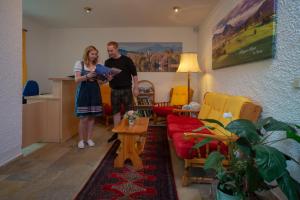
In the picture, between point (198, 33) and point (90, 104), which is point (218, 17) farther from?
point (90, 104)

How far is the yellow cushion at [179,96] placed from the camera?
491 centimetres

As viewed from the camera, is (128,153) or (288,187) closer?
(288,187)

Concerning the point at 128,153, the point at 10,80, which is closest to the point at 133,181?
the point at 128,153

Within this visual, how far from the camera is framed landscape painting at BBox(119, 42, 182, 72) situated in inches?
208

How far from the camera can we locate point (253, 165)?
129 centimetres

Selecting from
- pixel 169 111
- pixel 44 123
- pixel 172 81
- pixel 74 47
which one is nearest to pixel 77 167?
pixel 44 123

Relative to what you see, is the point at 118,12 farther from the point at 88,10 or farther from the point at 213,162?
the point at 213,162

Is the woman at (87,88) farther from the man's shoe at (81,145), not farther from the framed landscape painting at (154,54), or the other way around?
the framed landscape painting at (154,54)

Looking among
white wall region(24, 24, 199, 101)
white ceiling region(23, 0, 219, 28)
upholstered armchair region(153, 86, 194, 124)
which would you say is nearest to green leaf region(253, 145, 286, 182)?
white ceiling region(23, 0, 219, 28)

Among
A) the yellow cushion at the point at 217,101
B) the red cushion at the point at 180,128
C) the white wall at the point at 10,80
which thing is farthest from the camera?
the yellow cushion at the point at 217,101

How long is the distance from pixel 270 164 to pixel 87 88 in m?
2.37

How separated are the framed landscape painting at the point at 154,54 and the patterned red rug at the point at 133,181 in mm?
2843

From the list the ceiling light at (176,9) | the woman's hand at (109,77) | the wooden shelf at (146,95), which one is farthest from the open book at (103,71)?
the wooden shelf at (146,95)

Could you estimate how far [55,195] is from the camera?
1.81 m
